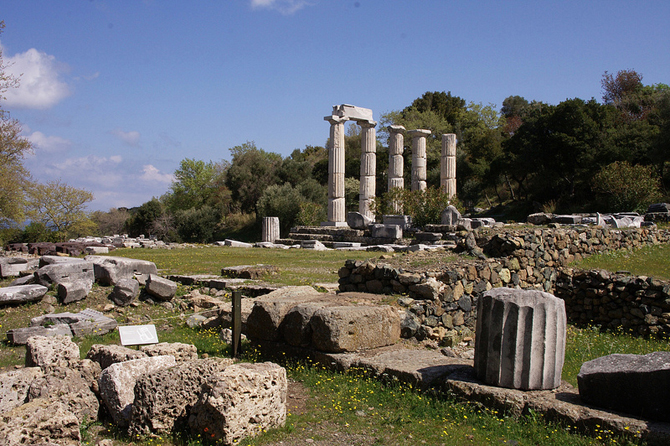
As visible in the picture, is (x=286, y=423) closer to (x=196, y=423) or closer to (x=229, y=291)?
(x=196, y=423)

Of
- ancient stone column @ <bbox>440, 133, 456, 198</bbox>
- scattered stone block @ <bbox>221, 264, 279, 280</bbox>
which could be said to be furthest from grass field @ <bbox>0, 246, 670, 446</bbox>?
ancient stone column @ <bbox>440, 133, 456, 198</bbox>

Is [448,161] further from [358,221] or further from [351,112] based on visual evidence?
[358,221]

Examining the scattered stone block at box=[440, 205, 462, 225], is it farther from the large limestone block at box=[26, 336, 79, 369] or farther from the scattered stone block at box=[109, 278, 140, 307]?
the large limestone block at box=[26, 336, 79, 369]

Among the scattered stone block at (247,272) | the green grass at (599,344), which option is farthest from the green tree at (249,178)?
the green grass at (599,344)

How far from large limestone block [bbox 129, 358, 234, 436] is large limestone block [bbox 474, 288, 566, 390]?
2708 millimetres

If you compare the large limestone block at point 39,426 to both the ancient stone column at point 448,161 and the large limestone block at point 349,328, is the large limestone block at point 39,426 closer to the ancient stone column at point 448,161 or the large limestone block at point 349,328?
the large limestone block at point 349,328

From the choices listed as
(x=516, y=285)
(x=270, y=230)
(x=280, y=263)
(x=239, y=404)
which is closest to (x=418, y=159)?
(x=270, y=230)

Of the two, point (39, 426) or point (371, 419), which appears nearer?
point (39, 426)

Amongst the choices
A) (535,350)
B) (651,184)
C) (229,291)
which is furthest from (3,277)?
(651,184)

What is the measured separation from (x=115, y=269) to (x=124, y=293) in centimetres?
138

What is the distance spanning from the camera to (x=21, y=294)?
31.9 feet

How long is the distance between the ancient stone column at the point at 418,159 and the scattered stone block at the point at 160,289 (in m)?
21.8

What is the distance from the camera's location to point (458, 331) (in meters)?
9.05

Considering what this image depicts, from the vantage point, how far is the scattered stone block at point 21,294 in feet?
31.5
